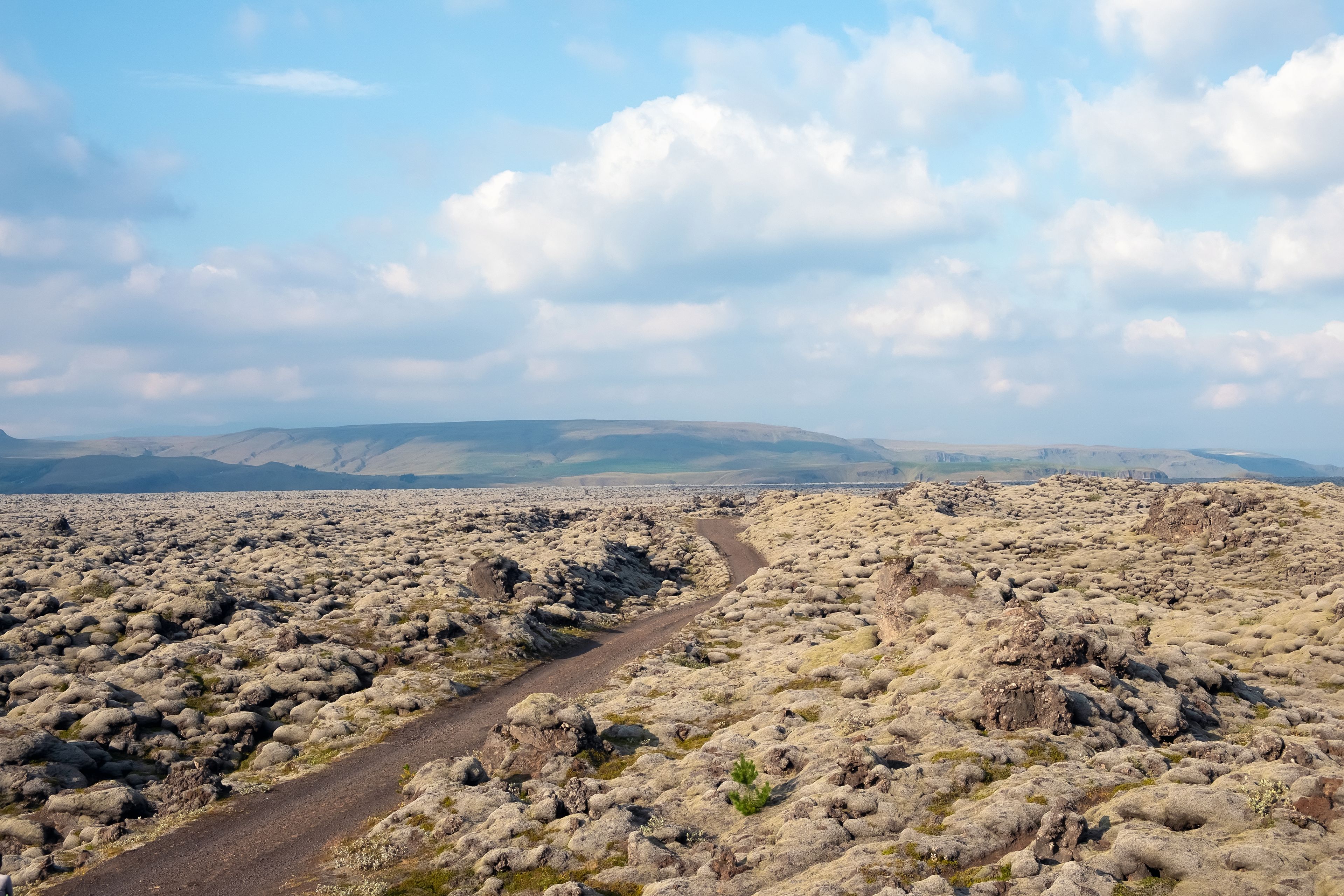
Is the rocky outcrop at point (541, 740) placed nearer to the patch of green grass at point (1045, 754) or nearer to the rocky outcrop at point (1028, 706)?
the rocky outcrop at point (1028, 706)

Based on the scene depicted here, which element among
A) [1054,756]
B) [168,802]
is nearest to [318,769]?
[168,802]

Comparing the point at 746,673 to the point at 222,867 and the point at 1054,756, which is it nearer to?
the point at 1054,756

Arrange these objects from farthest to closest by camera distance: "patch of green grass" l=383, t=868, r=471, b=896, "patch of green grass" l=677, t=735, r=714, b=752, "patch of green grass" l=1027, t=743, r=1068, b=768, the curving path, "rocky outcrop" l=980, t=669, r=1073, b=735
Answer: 1. "patch of green grass" l=677, t=735, r=714, b=752
2. "rocky outcrop" l=980, t=669, r=1073, b=735
3. "patch of green grass" l=1027, t=743, r=1068, b=768
4. the curving path
5. "patch of green grass" l=383, t=868, r=471, b=896

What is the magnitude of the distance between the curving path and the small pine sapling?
45.1 feet

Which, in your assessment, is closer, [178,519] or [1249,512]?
[1249,512]

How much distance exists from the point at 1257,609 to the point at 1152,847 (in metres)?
42.8

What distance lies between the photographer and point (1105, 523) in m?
90.5

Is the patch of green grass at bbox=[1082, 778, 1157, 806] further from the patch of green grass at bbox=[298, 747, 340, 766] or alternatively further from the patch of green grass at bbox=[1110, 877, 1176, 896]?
the patch of green grass at bbox=[298, 747, 340, 766]

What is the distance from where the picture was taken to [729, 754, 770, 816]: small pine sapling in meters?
26.8

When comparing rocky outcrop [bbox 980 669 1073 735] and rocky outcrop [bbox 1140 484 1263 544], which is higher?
rocky outcrop [bbox 1140 484 1263 544]

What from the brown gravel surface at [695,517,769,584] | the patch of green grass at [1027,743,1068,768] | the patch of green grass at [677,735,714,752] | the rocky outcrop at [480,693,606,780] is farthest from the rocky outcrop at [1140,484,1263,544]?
the rocky outcrop at [480,693,606,780]

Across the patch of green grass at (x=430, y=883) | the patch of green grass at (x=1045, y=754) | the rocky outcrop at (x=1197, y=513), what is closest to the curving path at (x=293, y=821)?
the patch of green grass at (x=430, y=883)

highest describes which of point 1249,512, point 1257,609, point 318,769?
point 1249,512

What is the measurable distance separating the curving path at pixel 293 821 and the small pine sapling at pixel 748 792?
13748 mm
